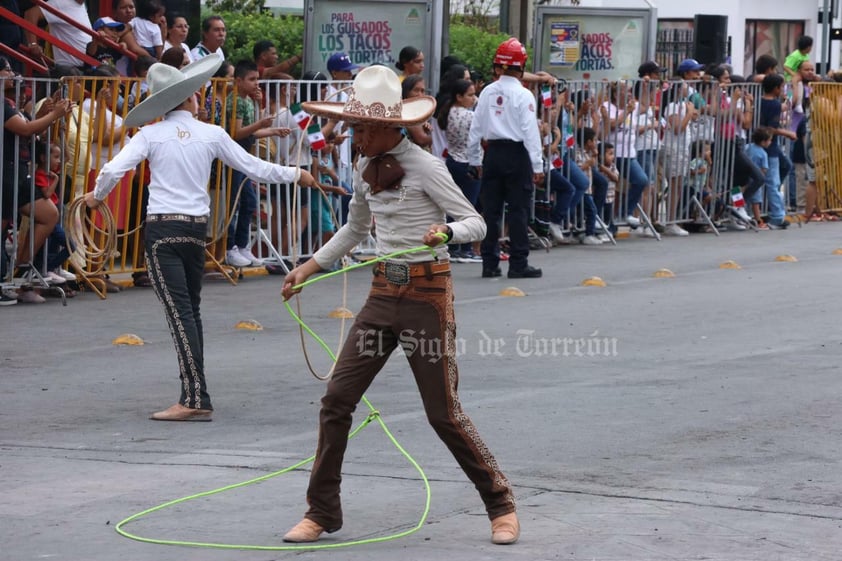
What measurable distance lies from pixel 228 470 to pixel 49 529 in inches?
49.4

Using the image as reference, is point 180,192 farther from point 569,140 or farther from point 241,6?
point 241,6

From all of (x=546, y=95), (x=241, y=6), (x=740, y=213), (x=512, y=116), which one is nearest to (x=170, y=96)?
(x=512, y=116)

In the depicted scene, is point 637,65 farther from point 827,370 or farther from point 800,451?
point 800,451

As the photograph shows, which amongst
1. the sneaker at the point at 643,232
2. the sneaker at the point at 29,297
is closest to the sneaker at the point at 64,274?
the sneaker at the point at 29,297

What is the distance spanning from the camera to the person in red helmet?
47.5ft

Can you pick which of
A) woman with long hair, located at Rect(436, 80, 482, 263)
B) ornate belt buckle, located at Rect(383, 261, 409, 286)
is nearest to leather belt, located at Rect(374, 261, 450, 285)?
ornate belt buckle, located at Rect(383, 261, 409, 286)

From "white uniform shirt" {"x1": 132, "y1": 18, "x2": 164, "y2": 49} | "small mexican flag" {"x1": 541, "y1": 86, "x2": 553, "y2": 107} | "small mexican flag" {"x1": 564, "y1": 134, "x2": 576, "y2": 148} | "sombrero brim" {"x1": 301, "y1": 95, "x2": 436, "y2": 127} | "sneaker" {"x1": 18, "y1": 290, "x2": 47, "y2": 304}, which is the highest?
"white uniform shirt" {"x1": 132, "y1": 18, "x2": 164, "y2": 49}

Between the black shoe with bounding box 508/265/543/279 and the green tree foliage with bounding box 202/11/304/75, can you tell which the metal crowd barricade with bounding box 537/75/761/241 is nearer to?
the black shoe with bounding box 508/265/543/279

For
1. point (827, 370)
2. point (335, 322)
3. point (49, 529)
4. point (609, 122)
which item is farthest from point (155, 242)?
point (609, 122)

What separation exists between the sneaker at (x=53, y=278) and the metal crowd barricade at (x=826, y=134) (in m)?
12.1

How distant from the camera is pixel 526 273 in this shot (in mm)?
14898

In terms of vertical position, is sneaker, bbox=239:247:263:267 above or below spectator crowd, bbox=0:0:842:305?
below

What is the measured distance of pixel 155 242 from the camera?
8.75 meters

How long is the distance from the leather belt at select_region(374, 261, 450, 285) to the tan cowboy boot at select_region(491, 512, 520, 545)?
3.28 ft
